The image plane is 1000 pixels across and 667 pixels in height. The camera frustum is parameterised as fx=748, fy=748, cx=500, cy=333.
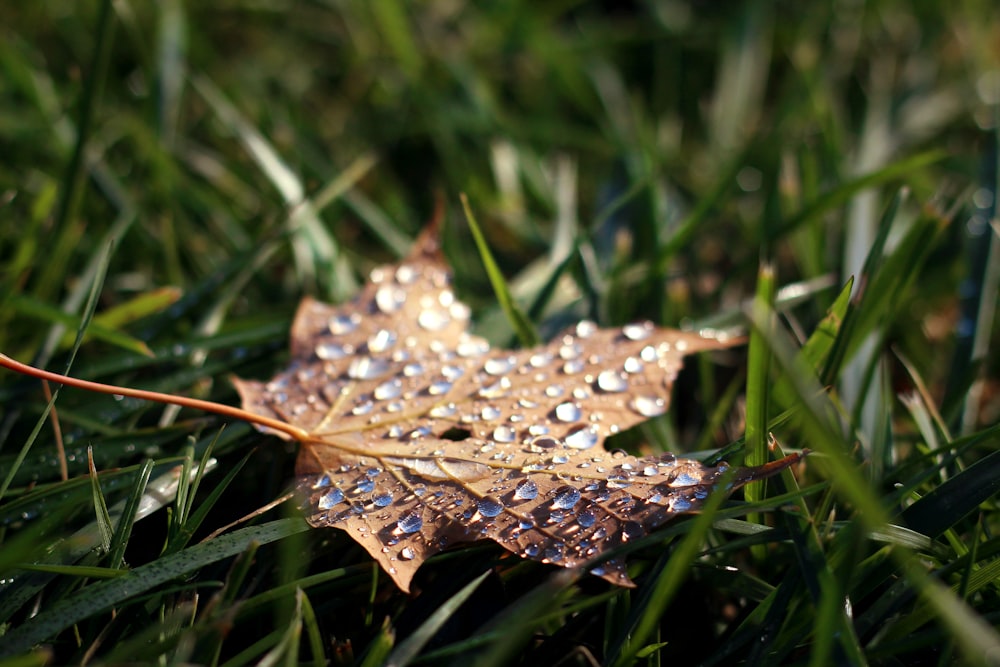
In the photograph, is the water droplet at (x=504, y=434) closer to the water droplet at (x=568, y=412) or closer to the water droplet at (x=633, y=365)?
the water droplet at (x=568, y=412)

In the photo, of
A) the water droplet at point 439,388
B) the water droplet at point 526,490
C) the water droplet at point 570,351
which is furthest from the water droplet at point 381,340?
the water droplet at point 526,490

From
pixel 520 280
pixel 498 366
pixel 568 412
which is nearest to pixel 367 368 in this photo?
pixel 498 366

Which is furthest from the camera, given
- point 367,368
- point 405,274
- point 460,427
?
point 405,274

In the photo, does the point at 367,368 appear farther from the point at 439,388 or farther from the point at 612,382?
the point at 612,382

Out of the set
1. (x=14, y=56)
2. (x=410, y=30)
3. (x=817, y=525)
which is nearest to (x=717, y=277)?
(x=817, y=525)

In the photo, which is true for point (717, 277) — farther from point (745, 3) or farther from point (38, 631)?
point (38, 631)
